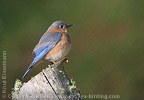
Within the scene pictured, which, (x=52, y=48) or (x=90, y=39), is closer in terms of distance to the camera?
(x=52, y=48)

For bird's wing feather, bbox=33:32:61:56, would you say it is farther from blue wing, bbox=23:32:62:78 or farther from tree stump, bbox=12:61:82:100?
tree stump, bbox=12:61:82:100

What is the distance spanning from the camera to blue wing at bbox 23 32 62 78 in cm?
652

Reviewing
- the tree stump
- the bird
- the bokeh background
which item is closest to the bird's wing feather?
the bird

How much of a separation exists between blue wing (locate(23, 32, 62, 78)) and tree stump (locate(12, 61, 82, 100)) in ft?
6.16

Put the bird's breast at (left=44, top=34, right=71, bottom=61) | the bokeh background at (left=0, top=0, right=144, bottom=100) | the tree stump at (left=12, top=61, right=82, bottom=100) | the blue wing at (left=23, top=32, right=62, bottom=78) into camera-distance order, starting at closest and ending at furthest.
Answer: the tree stump at (left=12, top=61, right=82, bottom=100) → the blue wing at (left=23, top=32, right=62, bottom=78) → the bird's breast at (left=44, top=34, right=71, bottom=61) → the bokeh background at (left=0, top=0, right=144, bottom=100)

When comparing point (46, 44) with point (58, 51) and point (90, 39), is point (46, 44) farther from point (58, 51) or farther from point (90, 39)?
point (90, 39)

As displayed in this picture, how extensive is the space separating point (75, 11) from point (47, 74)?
5.98 metres

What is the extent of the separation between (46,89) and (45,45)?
7.81 feet

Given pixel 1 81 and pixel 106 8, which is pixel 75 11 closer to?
pixel 106 8

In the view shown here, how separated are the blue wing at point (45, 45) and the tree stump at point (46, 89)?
1876 mm

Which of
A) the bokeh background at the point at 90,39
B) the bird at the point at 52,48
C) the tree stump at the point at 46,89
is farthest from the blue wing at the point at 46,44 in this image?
the bokeh background at the point at 90,39

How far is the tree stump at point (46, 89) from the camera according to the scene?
14.3 feet

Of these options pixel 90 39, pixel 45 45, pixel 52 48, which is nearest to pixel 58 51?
pixel 52 48

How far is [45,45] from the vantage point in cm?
673
